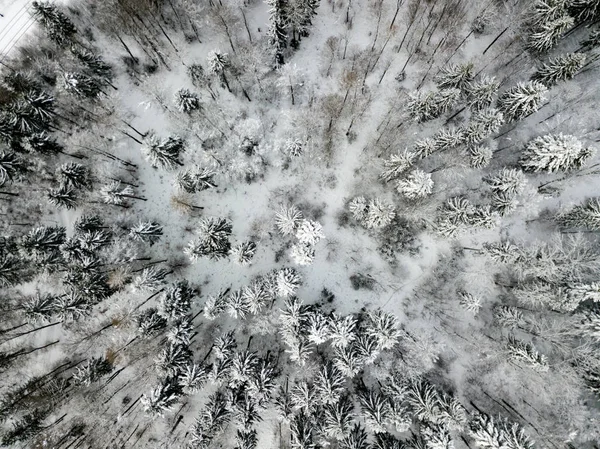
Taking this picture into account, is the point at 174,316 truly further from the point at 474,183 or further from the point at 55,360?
the point at 474,183

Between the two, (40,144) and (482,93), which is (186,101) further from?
(482,93)

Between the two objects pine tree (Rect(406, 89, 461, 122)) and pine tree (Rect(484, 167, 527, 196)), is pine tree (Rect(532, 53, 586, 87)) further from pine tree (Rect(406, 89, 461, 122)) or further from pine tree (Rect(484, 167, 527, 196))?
pine tree (Rect(484, 167, 527, 196))

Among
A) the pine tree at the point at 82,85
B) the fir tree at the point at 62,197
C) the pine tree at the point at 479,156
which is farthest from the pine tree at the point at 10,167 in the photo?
the pine tree at the point at 479,156

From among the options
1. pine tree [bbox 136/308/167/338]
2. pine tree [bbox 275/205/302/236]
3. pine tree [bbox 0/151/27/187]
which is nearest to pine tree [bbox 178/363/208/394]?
pine tree [bbox 136/308/167/338]

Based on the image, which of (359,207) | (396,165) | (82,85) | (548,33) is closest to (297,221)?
(359,207)

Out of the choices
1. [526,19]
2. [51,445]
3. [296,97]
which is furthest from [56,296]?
[526,19]

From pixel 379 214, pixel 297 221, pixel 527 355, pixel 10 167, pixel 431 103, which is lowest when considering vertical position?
pixel 527 355
